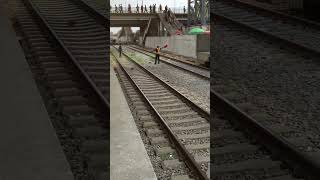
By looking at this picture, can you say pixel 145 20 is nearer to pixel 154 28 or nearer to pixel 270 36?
pixel 154 28

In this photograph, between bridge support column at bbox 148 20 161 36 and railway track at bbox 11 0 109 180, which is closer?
railway track at bbox 11 0 109 180

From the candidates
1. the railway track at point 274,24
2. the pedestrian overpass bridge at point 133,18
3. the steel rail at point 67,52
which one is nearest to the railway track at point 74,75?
the steel rail at point 67,52

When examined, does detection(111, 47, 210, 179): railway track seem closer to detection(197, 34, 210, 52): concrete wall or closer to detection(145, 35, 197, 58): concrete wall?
detection(197, 34, 210, 52): concrete wall

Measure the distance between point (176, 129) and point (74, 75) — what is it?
275 cm

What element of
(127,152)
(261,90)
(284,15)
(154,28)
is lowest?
(127,152)

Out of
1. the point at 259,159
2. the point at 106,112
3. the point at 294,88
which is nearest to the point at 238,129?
the point at 259,159

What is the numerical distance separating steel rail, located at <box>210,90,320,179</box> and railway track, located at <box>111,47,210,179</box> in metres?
0.72

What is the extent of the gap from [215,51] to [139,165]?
8.11 metres

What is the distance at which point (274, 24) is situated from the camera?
1415 cm

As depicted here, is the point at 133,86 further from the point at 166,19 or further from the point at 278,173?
the point at 166,19

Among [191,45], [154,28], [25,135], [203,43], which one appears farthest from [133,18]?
[25,135]

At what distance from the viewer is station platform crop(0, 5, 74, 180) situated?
468cm

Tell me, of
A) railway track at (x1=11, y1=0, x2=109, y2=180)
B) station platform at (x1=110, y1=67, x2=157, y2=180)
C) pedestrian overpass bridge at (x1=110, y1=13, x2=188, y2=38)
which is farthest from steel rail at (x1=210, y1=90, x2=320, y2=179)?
pedestrian overpass bridge at (x1=110, y1=13, x2=188, y2=38)

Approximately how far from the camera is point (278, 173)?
4.91 m
